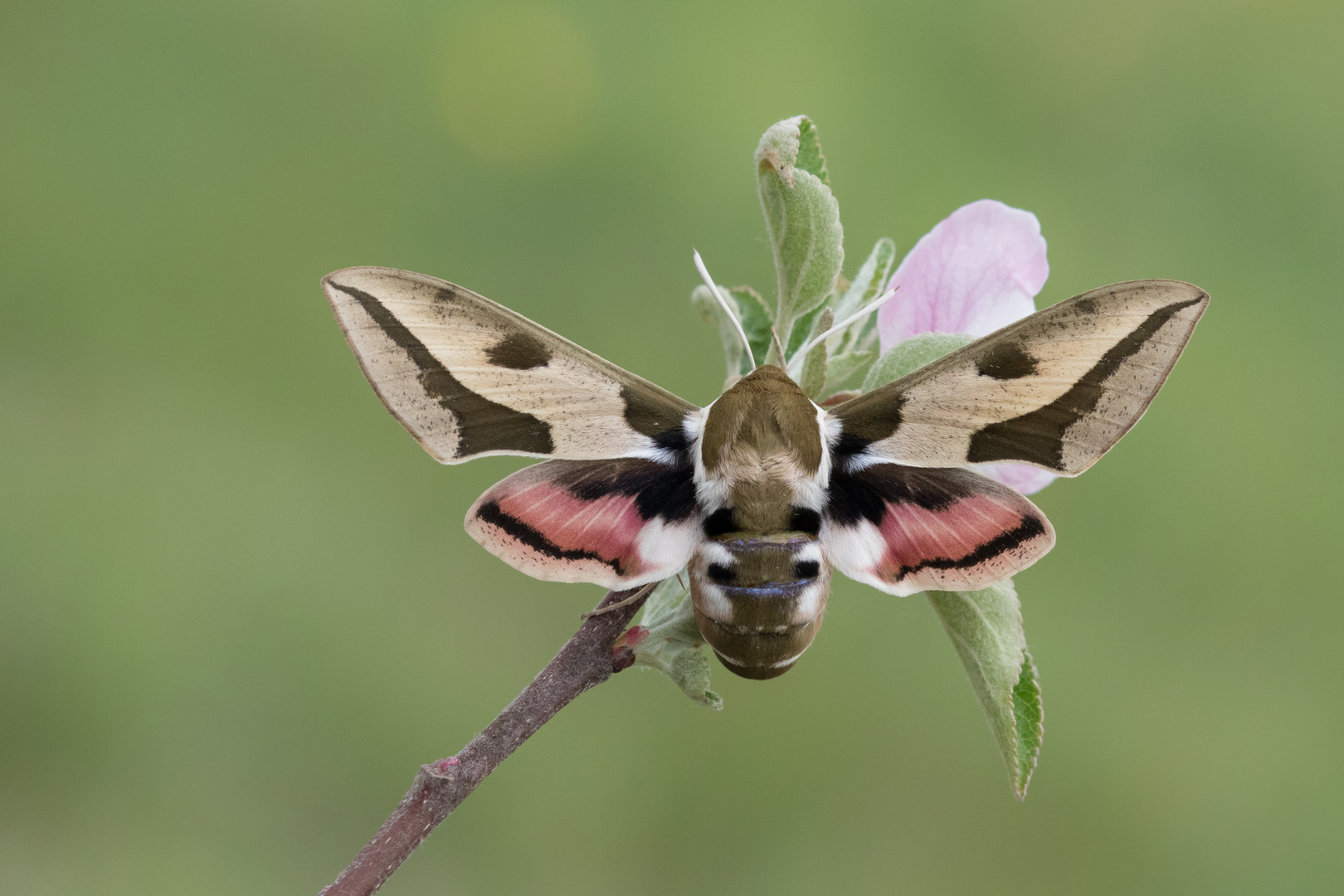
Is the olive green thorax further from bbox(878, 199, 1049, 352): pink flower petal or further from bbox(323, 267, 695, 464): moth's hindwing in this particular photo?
bbox(878, 199, 1049, 352): pink flower petal

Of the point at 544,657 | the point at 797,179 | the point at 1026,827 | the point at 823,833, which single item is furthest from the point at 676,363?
the point at 797,179


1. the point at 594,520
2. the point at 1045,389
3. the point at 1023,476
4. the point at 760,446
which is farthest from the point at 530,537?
the point at 1023,476

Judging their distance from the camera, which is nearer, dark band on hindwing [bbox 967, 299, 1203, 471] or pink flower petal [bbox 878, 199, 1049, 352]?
dark band on hindwing [bbox 967, 299, 1203, 471]

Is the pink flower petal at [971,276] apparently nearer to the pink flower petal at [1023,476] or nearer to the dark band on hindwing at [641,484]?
the pink flower petal at [1023,476]

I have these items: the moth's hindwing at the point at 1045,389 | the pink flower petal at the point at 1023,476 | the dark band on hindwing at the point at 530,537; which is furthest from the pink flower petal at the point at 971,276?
the dark band on hindwing at the point at 530,537

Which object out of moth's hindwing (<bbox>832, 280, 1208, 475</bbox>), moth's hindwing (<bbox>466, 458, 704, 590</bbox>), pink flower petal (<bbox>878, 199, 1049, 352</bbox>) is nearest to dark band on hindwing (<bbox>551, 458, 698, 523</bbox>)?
moth's hindwing (<bbox>466, 458, 704, 590</bbox>)

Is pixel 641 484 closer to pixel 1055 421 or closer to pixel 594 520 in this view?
pixel 594 520

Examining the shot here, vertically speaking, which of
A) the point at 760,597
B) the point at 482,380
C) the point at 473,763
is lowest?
the point at 473,763
